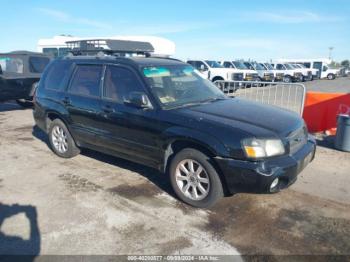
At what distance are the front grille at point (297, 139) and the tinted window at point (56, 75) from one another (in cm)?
387

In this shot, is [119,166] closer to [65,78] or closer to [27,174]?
[27,174]

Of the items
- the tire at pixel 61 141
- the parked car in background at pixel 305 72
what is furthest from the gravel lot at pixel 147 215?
the parked car in background at pixel 305 72

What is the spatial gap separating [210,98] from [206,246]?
232cm

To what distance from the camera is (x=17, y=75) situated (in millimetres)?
10320

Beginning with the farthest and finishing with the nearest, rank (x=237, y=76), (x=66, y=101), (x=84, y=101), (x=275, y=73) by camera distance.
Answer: (x=275, y=73)
(x=237, y=76)
(x=66, y=101)
(x=84, y=101)

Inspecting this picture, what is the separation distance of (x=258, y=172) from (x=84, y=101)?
304 cm

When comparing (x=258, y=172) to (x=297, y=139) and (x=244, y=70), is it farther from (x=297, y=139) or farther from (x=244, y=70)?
(x=244, y=70)

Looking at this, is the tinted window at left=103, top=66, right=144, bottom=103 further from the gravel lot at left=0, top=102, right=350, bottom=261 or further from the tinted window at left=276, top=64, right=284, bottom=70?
the tinted window at left=276, top=64, right=284, bottom=70

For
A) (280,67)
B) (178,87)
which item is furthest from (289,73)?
(178,87)

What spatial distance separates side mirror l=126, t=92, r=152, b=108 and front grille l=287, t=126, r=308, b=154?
1839 millimetres

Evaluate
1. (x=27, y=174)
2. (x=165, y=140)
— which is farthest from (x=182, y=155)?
(x=27, y=174)

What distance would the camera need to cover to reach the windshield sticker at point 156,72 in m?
4.62

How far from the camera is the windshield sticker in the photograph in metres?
4.62

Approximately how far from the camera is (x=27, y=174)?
5180 mm
